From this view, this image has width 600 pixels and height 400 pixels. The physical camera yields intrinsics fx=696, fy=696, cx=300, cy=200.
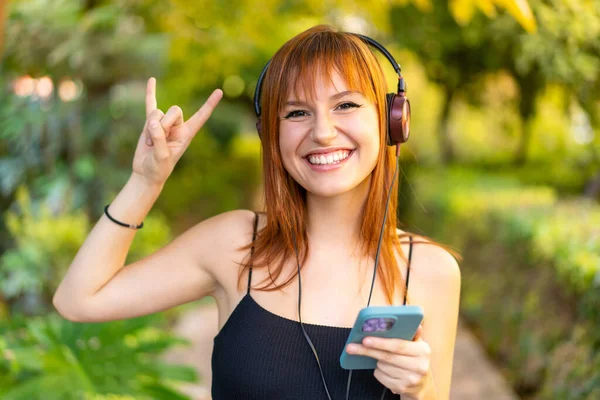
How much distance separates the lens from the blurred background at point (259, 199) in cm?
329

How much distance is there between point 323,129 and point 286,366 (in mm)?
568

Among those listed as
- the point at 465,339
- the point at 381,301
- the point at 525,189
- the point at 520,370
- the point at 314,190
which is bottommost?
the point at 465,339

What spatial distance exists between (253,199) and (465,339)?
297 inches

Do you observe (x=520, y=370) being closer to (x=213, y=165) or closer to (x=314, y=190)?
(x=314, y=190)

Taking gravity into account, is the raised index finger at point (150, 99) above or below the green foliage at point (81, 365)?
above

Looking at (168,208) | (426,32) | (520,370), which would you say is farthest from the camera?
(168,208)

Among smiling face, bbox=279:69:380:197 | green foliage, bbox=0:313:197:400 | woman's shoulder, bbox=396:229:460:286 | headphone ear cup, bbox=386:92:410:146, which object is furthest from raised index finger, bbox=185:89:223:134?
green foliage, bbox=0:313:197:400

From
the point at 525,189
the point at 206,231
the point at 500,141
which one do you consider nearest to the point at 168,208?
the point at 500,141

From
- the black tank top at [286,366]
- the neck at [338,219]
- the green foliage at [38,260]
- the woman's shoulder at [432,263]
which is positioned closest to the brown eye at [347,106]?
the neck at [338,219]

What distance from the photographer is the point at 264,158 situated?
70.5 inches

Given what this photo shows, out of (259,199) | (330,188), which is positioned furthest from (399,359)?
(259,199)

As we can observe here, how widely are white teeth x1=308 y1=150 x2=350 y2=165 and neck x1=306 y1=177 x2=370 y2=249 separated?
17 centimetres

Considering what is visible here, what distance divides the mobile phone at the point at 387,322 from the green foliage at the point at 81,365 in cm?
185

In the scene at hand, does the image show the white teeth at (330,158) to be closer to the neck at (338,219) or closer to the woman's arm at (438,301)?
the neck at (338,219)
